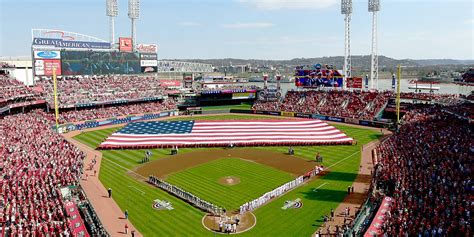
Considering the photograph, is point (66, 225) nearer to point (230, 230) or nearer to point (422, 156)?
point (230, 230)

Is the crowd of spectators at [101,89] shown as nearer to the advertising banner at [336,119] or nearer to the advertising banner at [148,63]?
the advertising banner at [148,63]

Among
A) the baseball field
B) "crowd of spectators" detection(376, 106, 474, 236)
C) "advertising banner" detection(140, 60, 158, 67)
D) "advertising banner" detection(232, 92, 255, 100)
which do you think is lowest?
the baseball field

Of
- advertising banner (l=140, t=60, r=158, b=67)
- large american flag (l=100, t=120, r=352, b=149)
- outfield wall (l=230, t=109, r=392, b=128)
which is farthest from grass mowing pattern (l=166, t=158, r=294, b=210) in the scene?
advertising banner (l=140, t=60, r=158, b=67)

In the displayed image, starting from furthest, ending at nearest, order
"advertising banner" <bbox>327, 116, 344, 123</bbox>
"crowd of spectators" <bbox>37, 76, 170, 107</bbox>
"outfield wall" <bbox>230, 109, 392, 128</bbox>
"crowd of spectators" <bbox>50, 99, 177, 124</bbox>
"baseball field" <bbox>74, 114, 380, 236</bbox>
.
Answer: "crowd of spectators" <bbox>37, 76, 170, 107</bbox> < "advertising banner" <bbox>327, 116, 344, 123</bbox> < "crowd of spectators" <bbox>50, 99, 177, 124</bbox> < "outfield wall" <bbox>230, 109, 392, 128</bbox> < "baseball field" <bbox>74, 114, 380, 236</bbox>

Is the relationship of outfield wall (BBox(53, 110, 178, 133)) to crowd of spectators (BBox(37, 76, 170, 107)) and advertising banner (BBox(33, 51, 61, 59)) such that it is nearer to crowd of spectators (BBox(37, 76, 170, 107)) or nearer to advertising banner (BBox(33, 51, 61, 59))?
crowd of spectators (BBox(37, 76, 170, 107))

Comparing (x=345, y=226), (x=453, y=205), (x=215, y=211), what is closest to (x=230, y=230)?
(x=215, y=211)

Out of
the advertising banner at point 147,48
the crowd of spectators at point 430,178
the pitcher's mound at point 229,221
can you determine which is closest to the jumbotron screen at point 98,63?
the advertising banner at point 147,48

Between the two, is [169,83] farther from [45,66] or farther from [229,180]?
[229,180]
